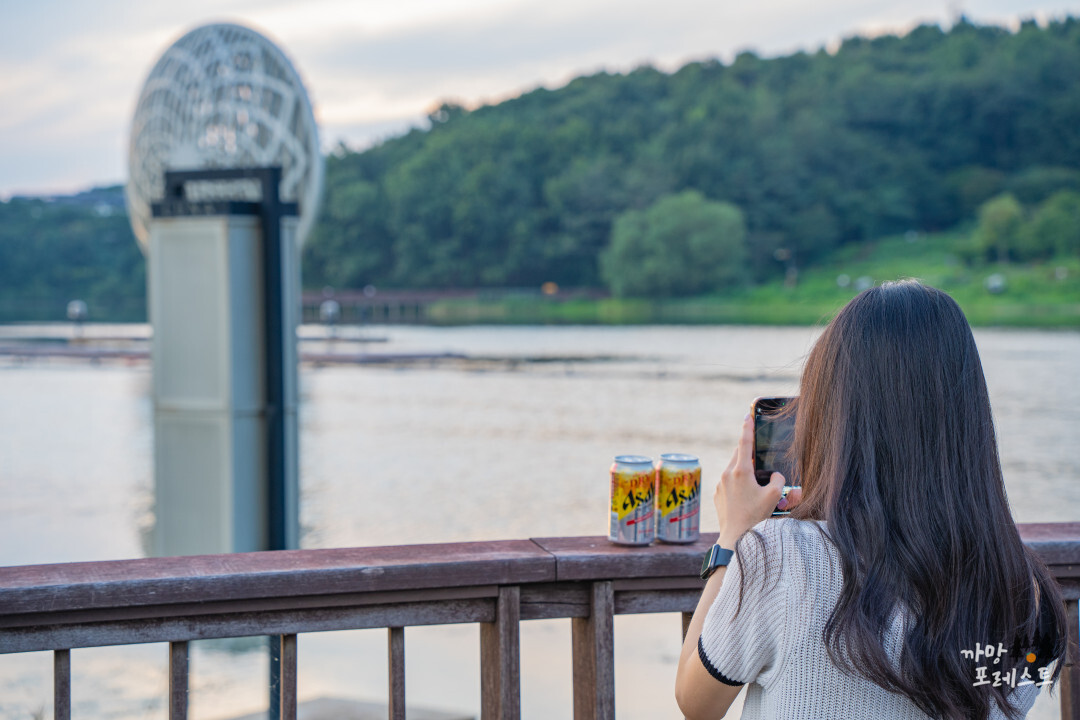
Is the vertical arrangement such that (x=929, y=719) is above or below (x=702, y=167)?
below

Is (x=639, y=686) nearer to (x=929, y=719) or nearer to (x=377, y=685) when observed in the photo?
(x=377, y=685)

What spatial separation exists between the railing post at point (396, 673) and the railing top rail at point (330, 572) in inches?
3.5

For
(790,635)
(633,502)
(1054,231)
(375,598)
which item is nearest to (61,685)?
(375,598)

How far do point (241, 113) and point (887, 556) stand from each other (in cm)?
1032

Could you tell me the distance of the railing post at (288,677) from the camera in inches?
64.2

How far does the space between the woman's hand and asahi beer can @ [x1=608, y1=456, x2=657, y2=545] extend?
0.46 m

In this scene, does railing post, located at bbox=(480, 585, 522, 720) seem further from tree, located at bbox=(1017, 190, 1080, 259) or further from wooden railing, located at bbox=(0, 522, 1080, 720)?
tree, located at bbox=(1017, 190, 1080, 259)

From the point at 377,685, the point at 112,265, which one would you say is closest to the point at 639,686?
the point at 377,685

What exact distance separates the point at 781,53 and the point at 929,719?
10543 cm

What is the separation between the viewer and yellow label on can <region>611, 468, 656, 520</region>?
1.83m

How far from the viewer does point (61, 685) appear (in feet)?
5.10

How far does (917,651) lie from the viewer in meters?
1.17

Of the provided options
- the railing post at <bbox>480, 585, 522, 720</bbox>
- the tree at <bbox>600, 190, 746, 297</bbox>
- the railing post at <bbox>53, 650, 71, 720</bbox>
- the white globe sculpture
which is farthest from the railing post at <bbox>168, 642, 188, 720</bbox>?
the tree at <bbox>600, 190, 746, 297</bbox>

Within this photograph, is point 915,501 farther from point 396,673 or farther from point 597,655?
point 396,673
